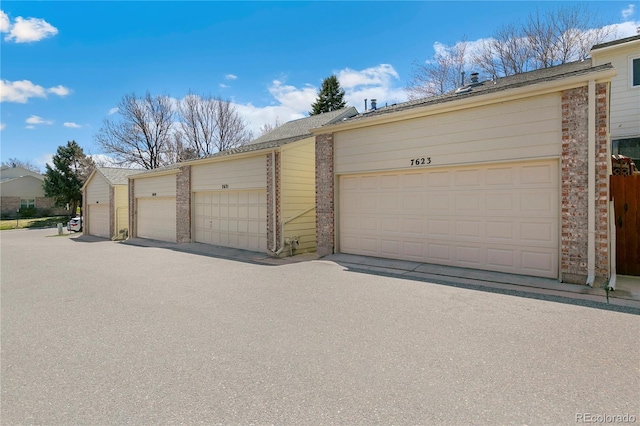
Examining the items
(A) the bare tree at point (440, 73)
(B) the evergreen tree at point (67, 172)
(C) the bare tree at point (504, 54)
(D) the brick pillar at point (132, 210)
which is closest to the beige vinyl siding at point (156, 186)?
(D) the brick pillar at point (132, 210)

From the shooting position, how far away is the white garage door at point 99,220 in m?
20.6

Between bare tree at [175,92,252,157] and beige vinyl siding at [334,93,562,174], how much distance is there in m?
25.3

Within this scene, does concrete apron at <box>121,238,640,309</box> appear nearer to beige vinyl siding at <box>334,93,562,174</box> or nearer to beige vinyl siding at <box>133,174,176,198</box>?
beige vinyl siding at <box>334,93,562,174</box>

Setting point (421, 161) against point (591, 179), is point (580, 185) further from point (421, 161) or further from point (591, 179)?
point (421, 161)

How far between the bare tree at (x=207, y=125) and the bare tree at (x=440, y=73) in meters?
16.8

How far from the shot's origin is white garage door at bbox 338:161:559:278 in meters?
6.77

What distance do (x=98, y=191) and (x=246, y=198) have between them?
569 inches

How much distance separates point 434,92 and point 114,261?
69.1ft

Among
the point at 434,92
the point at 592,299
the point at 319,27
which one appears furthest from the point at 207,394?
the point at 434,92

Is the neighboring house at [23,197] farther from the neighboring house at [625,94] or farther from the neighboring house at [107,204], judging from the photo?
the neighboring house at [625,94]

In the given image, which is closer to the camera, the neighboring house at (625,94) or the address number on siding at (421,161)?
the address number on siding at (421,161)

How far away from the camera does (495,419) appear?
2443 mm

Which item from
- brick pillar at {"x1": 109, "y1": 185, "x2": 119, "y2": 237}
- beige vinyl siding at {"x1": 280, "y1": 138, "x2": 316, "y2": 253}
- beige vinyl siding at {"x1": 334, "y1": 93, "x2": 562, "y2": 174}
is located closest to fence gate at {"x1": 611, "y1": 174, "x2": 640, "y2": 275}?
beige vinyl siding at {"x1": 334, "y1": 93, "x2": 562, "y2": 174}

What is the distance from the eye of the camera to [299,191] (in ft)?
38.9
